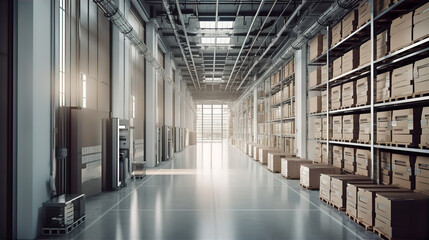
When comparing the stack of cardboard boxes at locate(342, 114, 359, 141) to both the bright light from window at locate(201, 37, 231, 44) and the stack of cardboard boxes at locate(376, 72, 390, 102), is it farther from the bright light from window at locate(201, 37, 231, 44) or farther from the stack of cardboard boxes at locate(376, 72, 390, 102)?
the bright light from window at locate(201, 37, 231, 44)

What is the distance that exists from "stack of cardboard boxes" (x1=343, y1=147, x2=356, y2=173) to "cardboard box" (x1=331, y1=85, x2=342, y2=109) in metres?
1.19

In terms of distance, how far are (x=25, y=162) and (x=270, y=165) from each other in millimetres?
10325

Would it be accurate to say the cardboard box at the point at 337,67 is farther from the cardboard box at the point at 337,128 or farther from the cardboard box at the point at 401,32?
the cardboard box at the point at 401,32

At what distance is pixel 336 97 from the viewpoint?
8.70 m

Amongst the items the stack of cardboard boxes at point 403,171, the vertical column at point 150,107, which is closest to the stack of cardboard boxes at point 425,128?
the stack of cardboard boxes at point 403,171

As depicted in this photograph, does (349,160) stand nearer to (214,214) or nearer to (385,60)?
(385,60)

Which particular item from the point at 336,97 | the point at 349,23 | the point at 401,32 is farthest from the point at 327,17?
the point at 401,32

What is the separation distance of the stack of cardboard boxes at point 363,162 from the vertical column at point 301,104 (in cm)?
440

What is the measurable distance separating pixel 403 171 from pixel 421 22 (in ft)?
8.63

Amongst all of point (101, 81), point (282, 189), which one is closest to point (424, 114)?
point (282, 189)

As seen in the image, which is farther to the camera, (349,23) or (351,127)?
(349,23)

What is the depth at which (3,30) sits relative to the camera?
15.9ft

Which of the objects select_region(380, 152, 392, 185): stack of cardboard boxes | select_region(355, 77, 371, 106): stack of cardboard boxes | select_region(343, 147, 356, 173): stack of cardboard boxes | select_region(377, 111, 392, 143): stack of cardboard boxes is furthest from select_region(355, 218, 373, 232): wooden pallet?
select_region(355, 77, 371, 106): stack of cardboard boxes

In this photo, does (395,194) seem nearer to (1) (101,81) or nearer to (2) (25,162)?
(2) (25,162)
